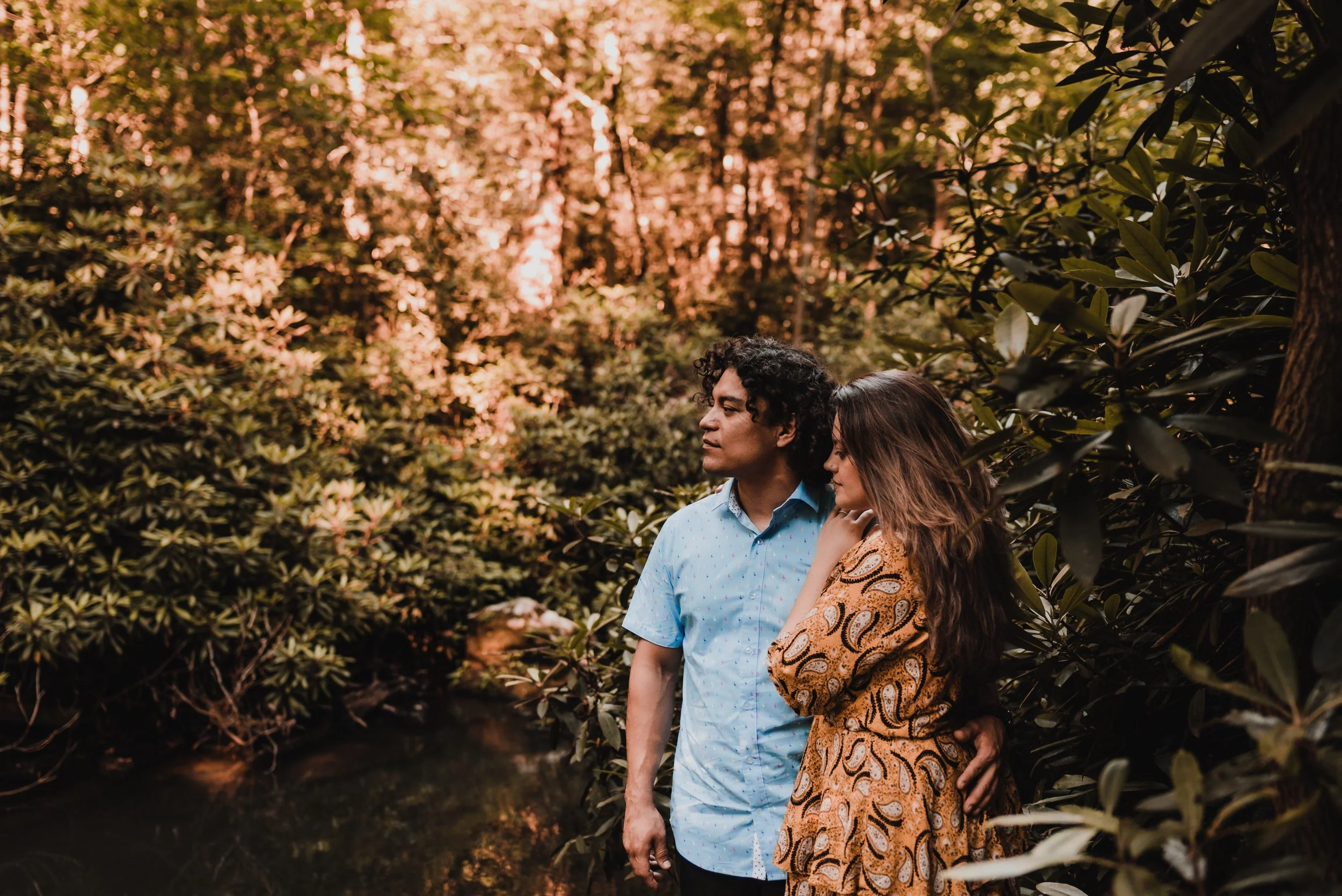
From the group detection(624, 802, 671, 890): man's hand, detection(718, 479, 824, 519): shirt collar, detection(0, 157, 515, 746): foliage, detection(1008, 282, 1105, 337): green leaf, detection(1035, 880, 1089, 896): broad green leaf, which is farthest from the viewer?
detection(0, 157, 515, 746): foliage

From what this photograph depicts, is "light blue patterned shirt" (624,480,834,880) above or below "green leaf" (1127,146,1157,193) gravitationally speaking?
below

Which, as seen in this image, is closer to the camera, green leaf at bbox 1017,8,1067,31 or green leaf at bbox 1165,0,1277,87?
green leaf at bbox 1165,0,1277,87

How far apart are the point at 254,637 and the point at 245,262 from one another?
2.85 metres

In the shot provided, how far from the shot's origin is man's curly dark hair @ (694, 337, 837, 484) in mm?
2066

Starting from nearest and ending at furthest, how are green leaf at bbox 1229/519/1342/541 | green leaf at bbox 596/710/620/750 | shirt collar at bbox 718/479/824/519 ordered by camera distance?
green leaf at bbox 1229/519/1342/541, shirt collar at bbox 718/479/824/519, green leaf at bbox 596/710/620/750

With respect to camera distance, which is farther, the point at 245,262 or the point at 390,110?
the point at 390,110

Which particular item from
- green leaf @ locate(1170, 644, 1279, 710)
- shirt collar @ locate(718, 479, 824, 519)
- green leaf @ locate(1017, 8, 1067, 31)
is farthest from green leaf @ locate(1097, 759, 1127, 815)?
green leaf @ locate(1017, 8, 1067, 31)

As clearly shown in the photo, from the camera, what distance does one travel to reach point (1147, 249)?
1466 mm

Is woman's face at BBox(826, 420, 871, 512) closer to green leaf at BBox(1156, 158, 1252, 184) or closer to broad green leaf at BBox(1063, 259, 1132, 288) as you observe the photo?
broad green leaf at BBox(1063, 259, 1132, 288)

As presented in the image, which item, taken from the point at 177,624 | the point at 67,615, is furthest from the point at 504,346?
the point at 67,615

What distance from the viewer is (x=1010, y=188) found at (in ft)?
10.1

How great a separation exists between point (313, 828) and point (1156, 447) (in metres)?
5.03

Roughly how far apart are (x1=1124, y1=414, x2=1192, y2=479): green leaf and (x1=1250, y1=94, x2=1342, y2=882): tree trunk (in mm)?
101

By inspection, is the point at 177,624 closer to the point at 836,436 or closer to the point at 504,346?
the point at 504,346
